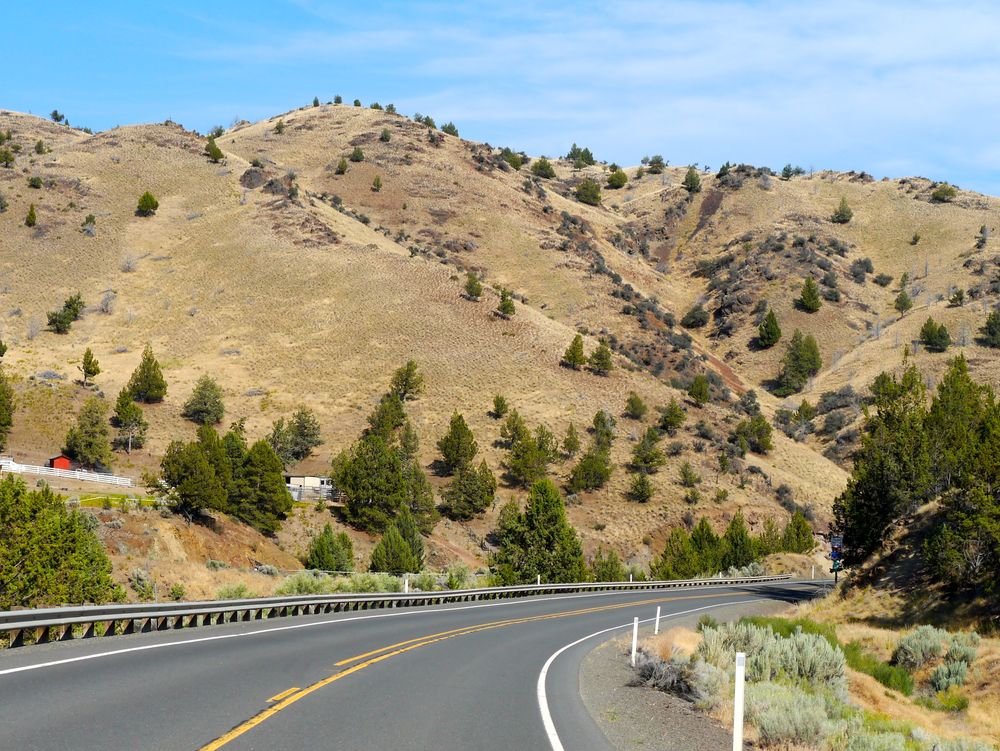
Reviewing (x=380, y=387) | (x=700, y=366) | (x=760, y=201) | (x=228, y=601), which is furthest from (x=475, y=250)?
(x=228, y=601)

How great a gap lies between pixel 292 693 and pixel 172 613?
28.3 ft

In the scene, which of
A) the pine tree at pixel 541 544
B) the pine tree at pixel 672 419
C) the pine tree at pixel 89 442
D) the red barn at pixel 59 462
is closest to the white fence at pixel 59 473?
the red barn at pixel 59 462

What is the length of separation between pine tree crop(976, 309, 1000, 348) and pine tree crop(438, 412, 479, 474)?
6116 centimetres

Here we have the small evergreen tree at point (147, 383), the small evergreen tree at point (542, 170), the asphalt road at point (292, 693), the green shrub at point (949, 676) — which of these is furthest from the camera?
the small evergreen tree at point (542, 170)

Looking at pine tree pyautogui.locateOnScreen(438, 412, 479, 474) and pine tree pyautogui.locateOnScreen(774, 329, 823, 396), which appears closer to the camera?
pine tree pyautogui.locateOnScreen(438, 412, 479, 474)

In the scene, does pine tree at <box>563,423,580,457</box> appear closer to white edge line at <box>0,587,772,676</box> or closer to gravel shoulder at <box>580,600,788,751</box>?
white edge line at <box>0,587,772,676</box>

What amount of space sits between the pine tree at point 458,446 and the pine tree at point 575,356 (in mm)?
18296

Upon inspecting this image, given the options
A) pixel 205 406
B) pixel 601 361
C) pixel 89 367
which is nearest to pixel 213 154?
pixel 89 367

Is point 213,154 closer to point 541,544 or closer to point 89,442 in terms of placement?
point 89,442

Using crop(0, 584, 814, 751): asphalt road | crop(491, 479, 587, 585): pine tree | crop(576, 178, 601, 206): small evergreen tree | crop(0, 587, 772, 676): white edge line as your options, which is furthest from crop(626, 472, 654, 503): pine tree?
crop(576, 178, 601, 206): small evergreen tree

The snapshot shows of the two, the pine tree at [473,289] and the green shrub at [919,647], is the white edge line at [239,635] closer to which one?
the green shrub at [919,647]

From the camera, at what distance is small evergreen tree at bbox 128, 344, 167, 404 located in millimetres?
74438

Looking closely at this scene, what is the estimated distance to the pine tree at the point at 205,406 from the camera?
73.0 metres

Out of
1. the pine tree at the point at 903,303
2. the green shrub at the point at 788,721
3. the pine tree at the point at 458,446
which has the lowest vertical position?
the green shrub at the point at 788,721
